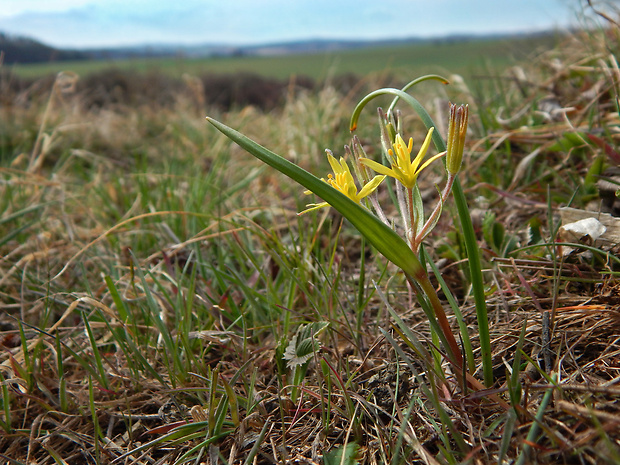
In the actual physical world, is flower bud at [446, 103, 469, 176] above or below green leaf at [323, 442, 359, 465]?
above

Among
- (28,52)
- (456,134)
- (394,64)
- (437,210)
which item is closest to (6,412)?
(437,210)

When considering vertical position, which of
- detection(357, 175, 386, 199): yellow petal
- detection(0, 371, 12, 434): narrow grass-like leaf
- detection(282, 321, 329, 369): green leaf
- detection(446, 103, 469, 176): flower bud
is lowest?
detection(0, 371, 12, 434): narrow grass-like leaf

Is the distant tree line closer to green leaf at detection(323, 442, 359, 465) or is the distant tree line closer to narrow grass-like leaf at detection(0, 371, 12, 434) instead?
narrow grass-like leaf at detection(0, 371, 12, 434)

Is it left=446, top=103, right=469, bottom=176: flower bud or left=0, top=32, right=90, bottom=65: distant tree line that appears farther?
left=0, top=32, right=90, bottom=65: distant tree line

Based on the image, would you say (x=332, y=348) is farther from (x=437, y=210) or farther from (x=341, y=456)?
(x=437, y=210)

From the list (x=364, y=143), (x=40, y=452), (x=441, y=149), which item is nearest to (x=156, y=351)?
(x=40, y=452)

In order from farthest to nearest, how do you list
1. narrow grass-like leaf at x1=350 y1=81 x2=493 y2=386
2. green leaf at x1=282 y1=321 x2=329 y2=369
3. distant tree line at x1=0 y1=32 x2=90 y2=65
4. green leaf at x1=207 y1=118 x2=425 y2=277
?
distant tree line at x1=0 y1=32 x2=90 y2=65 → green leaf at x1=282 y1=321 x2=329 y2=369 → narrow grass-like leaf at x1=350 y1=81 x2=493 y2=386 → green leaf at x1=207 y1=118 x2=425 y2=277

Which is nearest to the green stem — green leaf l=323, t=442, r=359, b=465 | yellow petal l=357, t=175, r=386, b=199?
yellow petal l=357, t=175, r=386, b=199
